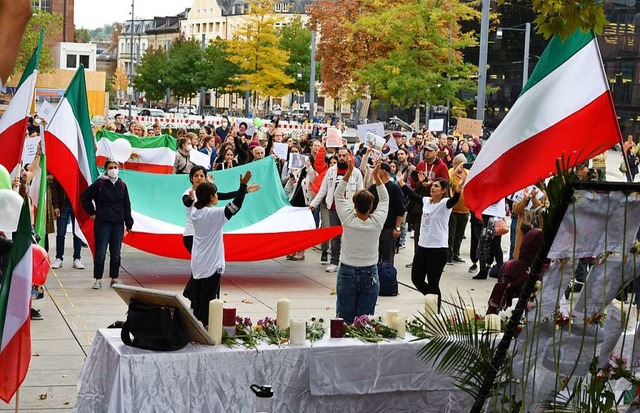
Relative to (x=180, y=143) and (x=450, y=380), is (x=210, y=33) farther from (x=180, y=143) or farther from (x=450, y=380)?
(x=450, y=380)

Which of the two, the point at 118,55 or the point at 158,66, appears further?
the point at 118,55

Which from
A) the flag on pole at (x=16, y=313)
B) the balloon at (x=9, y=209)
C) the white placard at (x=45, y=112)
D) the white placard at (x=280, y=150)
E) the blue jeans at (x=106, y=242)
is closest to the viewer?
the flag on pole at (x=16, y=313)

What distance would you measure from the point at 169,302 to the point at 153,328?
188 millimetres

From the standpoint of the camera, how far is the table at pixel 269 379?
21.4 feet

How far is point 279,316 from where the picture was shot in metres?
7.34

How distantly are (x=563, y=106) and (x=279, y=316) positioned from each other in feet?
9.77

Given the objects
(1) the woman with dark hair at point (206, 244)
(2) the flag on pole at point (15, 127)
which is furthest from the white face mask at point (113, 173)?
(2) the flag on pole at point (15, 127)

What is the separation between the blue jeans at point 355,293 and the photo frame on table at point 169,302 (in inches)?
121

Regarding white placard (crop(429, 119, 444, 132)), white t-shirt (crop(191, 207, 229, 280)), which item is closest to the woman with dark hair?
white t-shirt (crop(191, 207, 229, 280))

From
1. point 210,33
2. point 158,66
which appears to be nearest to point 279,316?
point 158,66

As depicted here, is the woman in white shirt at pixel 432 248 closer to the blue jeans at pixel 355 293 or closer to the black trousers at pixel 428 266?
the black trousers at pixel 428 266

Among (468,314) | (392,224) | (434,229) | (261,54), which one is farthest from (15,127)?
(261,54)

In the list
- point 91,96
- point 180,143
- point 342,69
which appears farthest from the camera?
point 91,96

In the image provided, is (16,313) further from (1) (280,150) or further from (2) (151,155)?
(2) (151,155)
